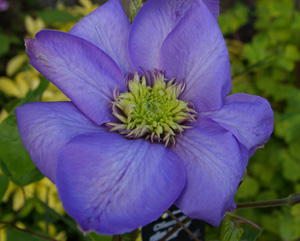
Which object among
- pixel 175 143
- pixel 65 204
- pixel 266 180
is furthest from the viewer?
pixel 266 180

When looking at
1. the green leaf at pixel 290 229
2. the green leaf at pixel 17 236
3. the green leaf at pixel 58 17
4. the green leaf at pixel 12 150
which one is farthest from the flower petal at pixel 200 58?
the green leaf at pixel 58 17

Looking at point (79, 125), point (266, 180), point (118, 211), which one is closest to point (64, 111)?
point (79, 125)

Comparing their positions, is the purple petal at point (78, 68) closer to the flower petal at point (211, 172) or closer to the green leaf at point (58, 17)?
the flower petal at point (211, 172)

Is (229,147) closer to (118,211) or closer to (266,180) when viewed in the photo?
(118,211)

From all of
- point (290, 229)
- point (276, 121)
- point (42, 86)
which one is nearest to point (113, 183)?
point (42, 86)

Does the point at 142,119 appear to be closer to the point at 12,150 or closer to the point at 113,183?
the point at 113,183

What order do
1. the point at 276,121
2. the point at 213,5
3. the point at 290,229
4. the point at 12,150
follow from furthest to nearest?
the point at 276,121 < the point at 290,229 < the point at 12,150 < the point at 213,5

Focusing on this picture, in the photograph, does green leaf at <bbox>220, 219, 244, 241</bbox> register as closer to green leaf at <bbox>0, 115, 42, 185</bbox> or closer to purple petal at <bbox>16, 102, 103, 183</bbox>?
purple petal at <bbox>16, 102, 103, 183</bbox>
